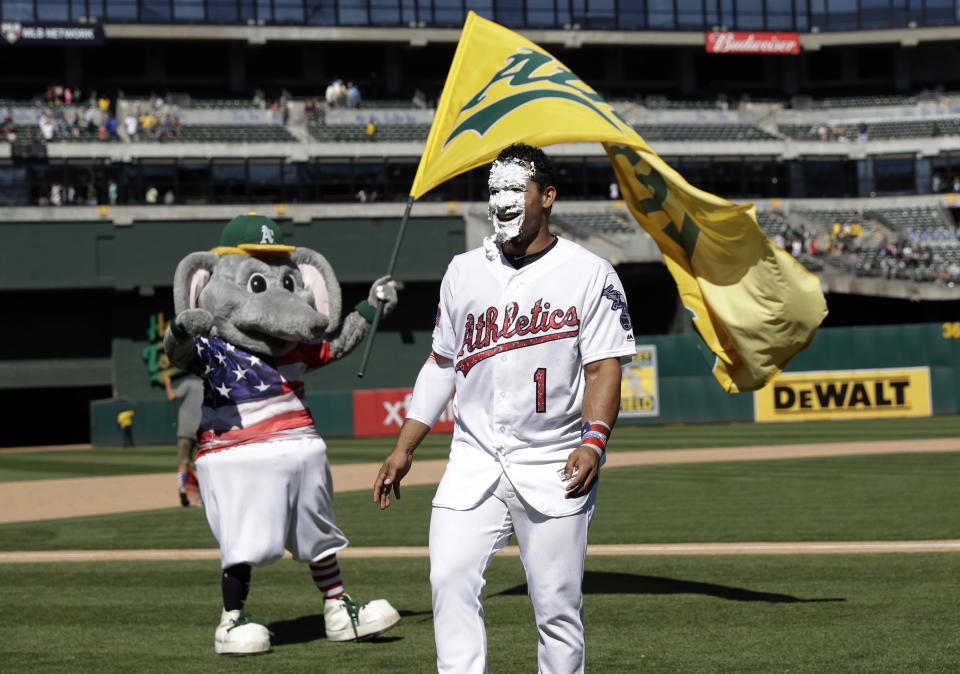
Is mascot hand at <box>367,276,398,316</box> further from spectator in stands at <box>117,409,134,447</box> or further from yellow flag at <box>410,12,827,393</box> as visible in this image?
spectator in stands at <box>117,409,134,447</box>

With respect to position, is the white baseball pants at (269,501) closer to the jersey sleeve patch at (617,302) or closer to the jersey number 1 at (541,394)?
the jersey number 1 at (541,394)

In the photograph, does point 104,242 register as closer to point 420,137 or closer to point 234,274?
point 420,137

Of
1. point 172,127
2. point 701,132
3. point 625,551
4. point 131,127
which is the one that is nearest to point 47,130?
point 131,127

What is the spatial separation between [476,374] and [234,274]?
3226 millimetres

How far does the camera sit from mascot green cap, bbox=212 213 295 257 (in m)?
7.98

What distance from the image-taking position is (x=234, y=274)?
7852 mm

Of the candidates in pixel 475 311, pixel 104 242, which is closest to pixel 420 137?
pixel 104 242

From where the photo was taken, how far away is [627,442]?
2850 centimetres

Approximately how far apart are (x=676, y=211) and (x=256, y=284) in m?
3.01

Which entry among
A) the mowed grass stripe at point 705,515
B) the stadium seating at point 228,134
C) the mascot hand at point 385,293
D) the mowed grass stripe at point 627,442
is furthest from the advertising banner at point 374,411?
the mascot hand at point 385,293

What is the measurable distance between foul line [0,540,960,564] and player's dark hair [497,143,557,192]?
6606 millimetres

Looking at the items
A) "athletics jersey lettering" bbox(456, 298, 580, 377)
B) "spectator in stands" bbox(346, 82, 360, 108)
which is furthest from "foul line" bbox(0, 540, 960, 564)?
"spectator in stands" bbox(346, 82, 360, 108)

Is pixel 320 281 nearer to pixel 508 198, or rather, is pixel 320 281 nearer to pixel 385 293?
pixel 385 293

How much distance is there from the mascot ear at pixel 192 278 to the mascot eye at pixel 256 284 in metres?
0.30
